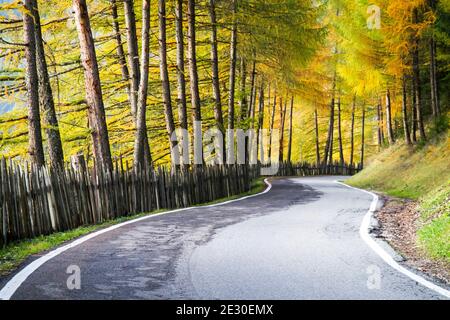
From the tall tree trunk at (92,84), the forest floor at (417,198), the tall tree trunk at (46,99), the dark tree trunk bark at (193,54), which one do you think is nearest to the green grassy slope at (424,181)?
the forest floor at (417,198)

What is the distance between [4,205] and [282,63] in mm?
16683

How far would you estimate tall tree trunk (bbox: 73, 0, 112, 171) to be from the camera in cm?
1268

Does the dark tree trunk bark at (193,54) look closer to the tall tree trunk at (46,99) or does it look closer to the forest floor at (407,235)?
the tall tree trunk at (46,99)

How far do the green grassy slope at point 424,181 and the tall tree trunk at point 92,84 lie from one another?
7643 millimetres

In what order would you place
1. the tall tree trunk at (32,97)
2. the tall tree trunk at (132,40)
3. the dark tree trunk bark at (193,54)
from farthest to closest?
the dark tree trunk bark at (193,54) → the tall tree trunk at (132,40) → the tall tree trunk at (32,97)

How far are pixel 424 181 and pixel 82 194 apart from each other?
13223 millimetres

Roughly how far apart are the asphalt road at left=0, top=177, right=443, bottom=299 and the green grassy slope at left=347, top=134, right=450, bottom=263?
1237 millimetres

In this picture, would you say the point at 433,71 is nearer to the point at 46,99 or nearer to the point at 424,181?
the point at 424,181

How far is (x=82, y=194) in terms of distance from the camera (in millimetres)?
10789

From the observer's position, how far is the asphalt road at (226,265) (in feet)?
17.4

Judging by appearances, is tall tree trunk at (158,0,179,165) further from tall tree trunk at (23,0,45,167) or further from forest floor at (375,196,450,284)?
forest floor at (375,196,450,284)

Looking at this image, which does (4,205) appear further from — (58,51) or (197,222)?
(58,51)

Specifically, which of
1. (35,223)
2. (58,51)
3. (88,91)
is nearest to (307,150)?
(58,51)
